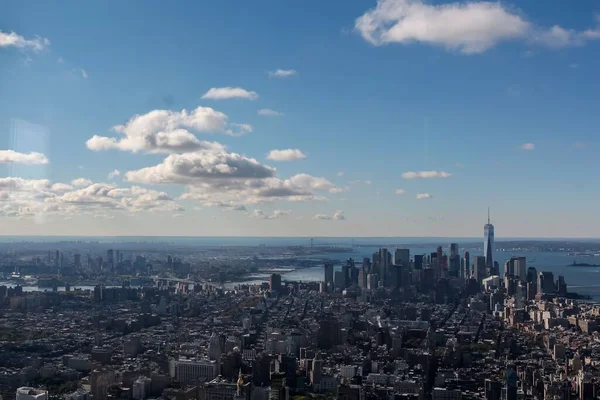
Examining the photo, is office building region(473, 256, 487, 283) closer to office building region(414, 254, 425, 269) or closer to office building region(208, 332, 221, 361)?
office building region(414, 254, 425, 269)

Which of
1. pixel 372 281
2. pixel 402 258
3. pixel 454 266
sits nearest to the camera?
pixel 372 281

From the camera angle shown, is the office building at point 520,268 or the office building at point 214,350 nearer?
the office building at point 214,350

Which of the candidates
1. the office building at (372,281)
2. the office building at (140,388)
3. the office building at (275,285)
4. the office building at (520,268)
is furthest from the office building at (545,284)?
the office building at (140,388)

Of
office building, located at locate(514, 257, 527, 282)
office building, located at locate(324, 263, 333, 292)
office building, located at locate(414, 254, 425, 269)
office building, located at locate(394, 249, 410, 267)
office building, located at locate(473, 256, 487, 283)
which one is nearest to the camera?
office building, located at locate(324, 263, 333, 292)

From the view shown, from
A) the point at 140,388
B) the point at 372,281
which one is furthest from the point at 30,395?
the point at 372,281

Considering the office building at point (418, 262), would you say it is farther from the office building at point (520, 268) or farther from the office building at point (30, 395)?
the office building at point (30, 395)

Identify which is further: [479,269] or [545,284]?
[479,269]

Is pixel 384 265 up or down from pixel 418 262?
down

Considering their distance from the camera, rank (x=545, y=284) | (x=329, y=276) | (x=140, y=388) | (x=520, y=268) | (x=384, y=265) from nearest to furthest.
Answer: (x=140, y=388)
(x=545, y=284)
(x=520, y=268)
(x=384, y=265)
(x=329, y=276)

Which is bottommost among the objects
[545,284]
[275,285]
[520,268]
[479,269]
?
[275,285]

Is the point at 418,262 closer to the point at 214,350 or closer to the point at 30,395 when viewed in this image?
the point at 214,350

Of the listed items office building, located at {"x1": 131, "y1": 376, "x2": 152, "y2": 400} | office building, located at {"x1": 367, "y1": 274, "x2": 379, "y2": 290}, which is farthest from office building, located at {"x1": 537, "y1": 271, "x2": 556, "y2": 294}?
office building, located at {"x1": 131, "y1": 376, "x2": 152, "y2": 400}
